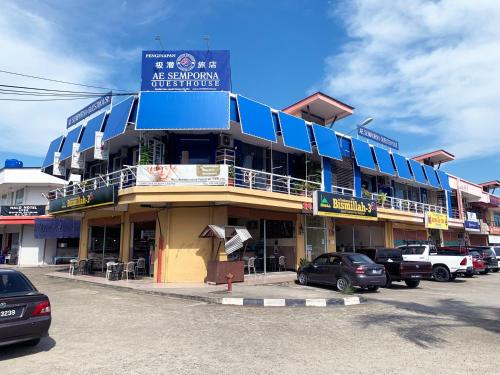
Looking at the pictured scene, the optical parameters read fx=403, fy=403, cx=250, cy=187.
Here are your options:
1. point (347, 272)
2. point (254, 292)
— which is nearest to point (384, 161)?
point (347, 272)

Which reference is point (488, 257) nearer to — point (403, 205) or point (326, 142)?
point (403, 205)

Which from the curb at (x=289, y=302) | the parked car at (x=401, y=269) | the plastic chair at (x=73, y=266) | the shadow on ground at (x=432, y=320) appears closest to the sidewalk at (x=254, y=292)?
the curb at (x=289, y=302)

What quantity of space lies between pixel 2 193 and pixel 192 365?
1583 inches

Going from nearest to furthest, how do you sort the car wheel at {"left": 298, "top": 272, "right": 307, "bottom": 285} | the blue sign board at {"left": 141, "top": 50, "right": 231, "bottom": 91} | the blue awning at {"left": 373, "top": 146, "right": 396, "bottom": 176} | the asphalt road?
the asphalt road, the car wheel at {"left": 298, "top": 272, "right": 307, "bottom": 285}, the blue sign board at {"left": 141, "top": 50, "right": 231, "bottom": 91}, the blue awning at {"left": 373, "top": 146, "right": 396, "bottom": 176}

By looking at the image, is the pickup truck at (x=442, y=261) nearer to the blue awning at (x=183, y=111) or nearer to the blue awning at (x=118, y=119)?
the blue awning at (x=183, y=111)

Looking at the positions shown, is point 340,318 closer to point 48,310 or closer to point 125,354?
point 125,354

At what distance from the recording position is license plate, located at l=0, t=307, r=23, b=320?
20.1ft

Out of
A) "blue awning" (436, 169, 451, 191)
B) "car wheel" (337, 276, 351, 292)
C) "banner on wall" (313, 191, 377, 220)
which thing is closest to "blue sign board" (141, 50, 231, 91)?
"banner on wall" (313, 191, 377, 220)

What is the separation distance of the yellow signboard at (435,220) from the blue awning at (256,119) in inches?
710

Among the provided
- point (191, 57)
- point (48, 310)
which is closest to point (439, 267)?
point (191, 57)

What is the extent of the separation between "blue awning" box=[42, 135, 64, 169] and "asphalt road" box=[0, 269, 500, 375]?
47.2 ft

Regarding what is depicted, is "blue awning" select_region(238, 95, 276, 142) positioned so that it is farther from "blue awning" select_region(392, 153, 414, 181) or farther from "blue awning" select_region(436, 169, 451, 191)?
"blue awning" select_region(436, 169, 451, 191)

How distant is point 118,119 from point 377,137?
18.6 m

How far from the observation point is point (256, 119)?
18203 mm
